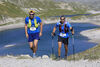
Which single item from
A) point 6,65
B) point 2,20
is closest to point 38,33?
point 6,65

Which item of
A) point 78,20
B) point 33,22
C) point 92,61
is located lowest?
point 78,20

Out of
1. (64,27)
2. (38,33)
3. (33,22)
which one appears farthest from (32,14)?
(64,27)

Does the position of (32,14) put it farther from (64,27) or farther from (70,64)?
(70,64)

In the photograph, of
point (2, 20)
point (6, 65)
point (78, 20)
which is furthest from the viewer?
point (78, 20)

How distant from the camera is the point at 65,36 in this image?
1142 centimetres

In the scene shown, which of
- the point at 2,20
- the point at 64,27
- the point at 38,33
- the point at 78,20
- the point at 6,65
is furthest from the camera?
the point at 78,20

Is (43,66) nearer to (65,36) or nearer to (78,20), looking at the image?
(65,36)

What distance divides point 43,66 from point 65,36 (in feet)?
11.0

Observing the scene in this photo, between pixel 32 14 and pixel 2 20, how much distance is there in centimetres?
10203

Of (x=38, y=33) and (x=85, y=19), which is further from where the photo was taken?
(x=85, y=19)

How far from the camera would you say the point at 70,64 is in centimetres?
870

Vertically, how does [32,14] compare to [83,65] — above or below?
above

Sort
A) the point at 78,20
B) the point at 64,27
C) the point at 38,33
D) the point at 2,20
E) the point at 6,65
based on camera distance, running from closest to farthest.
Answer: the point at 6,65 < the point at 64,27 < the point at 38,33 < the point at 2,20 < the point at 78,20

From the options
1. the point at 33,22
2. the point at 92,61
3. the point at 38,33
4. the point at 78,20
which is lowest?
the point at 78,20
